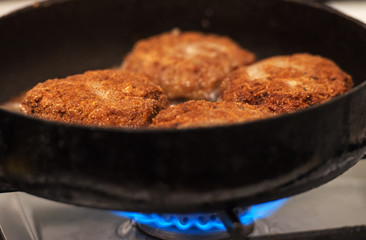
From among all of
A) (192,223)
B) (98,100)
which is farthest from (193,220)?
(98,100)

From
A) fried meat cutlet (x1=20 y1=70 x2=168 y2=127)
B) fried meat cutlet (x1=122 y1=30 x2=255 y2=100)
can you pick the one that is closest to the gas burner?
fried meat cutlet (x1=20 y1=70 x2=168 y2=127)

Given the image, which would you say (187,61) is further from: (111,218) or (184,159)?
(184,159)

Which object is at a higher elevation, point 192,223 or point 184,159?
point 184,159

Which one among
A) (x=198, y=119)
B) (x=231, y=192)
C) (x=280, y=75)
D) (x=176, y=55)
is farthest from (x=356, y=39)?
(x=231, y=192)

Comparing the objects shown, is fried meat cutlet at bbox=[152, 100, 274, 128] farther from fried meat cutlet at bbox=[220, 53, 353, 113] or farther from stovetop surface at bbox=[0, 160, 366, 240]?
stovetop surface at bbox=[0, 160, 366, 240]

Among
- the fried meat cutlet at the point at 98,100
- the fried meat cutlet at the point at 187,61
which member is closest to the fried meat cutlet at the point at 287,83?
the fried meat cutlet at the point at 187,61

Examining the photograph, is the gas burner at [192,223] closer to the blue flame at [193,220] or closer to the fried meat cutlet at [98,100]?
the blue flame at [193,220]

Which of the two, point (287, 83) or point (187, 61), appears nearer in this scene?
point (287, 83)

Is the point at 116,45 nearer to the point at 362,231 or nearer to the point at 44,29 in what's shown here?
the point at 44,29
